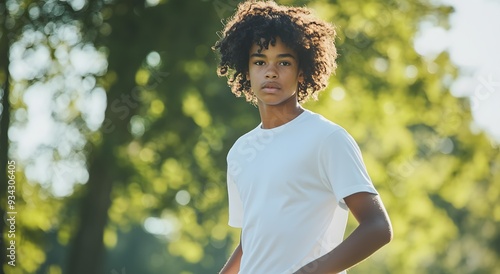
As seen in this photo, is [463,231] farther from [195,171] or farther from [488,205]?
[195,171]

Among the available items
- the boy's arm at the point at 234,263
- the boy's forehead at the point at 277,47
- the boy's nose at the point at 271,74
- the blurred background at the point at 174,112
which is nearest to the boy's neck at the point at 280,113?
the boy's nose at the point at 271,74

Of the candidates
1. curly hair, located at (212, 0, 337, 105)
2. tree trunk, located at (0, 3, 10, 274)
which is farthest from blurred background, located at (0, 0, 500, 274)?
curly hair, located at (212, 0, 337, 105)

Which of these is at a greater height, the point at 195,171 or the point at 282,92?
the point at 282,92

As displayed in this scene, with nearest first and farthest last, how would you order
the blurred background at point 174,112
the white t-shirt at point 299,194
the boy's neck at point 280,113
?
the white t-shirt at point 299,194
the boy's neck at point 280,113
the blurred background at point 174,112

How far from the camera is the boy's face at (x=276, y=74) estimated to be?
3580 mm

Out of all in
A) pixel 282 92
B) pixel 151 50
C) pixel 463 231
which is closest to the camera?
pixel 282 92

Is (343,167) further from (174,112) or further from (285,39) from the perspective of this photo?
(174,112)

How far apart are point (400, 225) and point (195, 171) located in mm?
3508

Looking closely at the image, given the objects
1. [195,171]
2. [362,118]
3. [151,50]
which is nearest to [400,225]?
[362,118]

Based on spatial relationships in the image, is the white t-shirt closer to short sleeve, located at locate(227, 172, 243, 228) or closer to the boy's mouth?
the boy's mouth

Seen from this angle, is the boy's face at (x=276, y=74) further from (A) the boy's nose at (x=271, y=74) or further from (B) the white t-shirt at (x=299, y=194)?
(B) the white t-shirt at (x=299, y=194)

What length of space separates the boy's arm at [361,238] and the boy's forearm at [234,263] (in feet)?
2.63

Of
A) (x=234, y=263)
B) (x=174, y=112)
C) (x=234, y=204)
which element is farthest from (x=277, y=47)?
(x=174, y=112)

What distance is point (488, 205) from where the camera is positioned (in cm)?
1775
